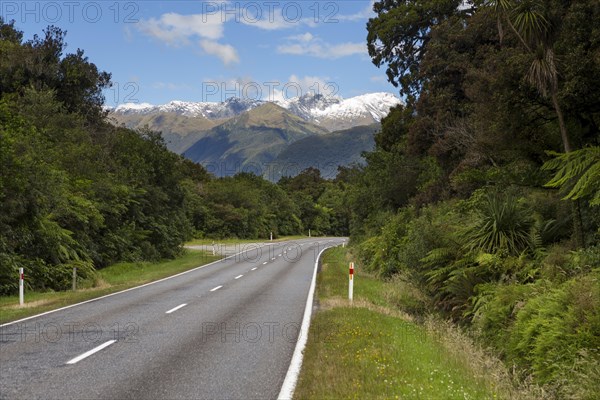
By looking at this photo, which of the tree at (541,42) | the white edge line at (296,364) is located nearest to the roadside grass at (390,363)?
the white edge line at (296,364)

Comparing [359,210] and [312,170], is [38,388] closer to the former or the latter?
[359,210]

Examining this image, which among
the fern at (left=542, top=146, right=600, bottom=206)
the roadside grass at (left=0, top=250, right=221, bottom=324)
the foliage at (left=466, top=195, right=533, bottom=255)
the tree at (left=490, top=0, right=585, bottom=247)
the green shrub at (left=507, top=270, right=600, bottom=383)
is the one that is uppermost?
the tree at (left=490, top=0, right=585, bottom=247)

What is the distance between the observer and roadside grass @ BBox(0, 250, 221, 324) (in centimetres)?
1492

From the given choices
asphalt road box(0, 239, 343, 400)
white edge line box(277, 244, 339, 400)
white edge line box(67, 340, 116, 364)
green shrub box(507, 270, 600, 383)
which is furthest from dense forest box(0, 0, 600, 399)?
white edge line box(67, 340, 116, 364)

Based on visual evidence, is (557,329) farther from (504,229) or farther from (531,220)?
(531,220)

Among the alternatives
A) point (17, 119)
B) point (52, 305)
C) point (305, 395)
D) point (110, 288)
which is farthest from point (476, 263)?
point (17, 119)

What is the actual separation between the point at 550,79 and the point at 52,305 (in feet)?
46.3

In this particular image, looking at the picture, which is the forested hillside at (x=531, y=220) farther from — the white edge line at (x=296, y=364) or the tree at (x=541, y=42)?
the white edge line at (x=296, y=364)

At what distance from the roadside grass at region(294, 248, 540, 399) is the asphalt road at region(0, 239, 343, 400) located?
22.5 inches

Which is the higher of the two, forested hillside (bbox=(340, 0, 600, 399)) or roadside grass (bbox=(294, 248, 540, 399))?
forested hillside (bbox=(340, 0, 600, 399))

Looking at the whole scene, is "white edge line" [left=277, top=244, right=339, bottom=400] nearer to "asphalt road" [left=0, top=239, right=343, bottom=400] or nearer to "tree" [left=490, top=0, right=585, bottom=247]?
"asphalt road" [left=0, top=239, right=343, bottom=400]

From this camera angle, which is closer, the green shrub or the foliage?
the green shrub

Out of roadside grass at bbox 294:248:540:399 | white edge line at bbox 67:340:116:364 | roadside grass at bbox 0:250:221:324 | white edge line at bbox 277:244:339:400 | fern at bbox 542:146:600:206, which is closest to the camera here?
roadside grass at bbox 294:248:540:399

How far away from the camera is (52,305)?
52.0 feet
